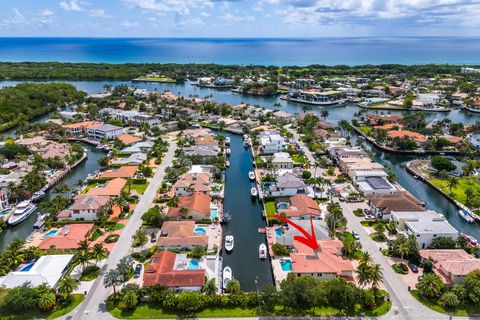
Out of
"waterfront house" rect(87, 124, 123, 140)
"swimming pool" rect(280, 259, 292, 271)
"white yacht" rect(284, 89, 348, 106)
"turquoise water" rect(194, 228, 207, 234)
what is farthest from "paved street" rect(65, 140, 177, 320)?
"white yacht" rect(284, 89, 348, 106)

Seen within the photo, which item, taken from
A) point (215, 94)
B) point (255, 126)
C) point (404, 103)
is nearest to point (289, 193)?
point (255, 126)

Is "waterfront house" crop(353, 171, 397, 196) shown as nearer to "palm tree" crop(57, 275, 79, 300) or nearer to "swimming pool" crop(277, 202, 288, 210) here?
"swimming pool" crop(277, 202, 288, 210)

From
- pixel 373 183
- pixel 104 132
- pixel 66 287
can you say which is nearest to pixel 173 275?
pixel 66 287

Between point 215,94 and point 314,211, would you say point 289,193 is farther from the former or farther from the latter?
point 215,94

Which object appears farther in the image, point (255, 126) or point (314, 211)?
point (255, 126)

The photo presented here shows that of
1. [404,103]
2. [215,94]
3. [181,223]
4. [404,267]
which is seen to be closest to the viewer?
[404,267]

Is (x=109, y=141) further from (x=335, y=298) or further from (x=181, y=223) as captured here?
(x=335, y=298)

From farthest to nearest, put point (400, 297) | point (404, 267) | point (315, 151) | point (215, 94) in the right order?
point (215, 94)
point (315, 151)
point (404, 267)
point (400, 297)
